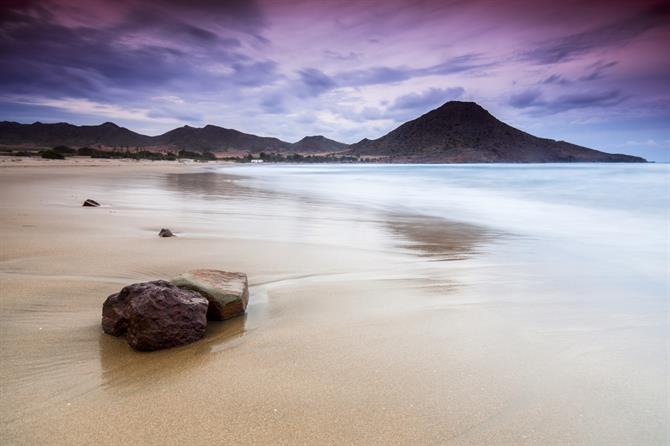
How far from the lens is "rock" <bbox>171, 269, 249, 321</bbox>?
280 cm

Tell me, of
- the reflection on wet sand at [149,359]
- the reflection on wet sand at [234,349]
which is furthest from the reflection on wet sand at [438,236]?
the reflection on wet sand at [149,359]

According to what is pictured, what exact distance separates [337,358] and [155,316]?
43.6 inches

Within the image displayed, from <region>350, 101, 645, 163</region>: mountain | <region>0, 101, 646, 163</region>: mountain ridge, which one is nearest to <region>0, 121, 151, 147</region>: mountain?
<region>0, 101, 646, 163</region>: mountain ridge

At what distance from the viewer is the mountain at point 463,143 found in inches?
5802

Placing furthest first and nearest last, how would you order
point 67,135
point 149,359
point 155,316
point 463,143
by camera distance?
point 463,143 → point 67,135 → point 155,316 → point 149,359

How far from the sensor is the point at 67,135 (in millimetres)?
108500

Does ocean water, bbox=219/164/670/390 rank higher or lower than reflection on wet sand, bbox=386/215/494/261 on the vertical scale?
higher

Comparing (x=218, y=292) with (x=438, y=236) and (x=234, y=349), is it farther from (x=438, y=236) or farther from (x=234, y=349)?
(x=438, y=236)

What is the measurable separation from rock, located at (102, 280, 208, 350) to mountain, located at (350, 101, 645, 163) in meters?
143

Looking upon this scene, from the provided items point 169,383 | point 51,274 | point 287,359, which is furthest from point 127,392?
point 51,274

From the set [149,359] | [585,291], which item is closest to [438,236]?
[585,291]

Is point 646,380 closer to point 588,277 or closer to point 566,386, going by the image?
point 566,386

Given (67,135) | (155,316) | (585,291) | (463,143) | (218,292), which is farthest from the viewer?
(463,143)

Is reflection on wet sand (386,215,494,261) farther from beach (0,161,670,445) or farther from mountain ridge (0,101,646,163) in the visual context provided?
mountain ridge (0,101,646,163)
